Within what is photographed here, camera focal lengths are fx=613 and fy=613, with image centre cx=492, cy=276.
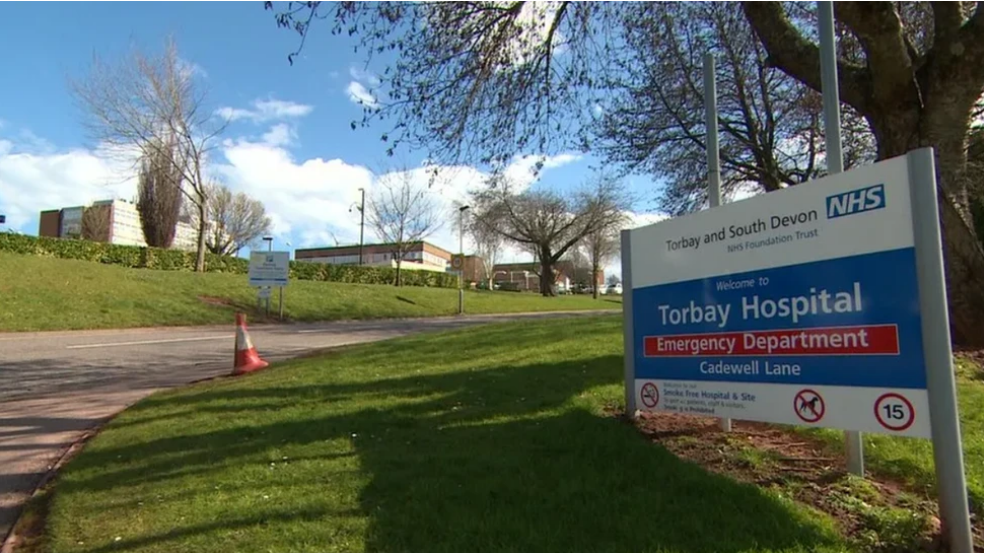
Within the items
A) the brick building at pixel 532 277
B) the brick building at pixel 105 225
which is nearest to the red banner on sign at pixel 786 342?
the brick building at pixel 105 225

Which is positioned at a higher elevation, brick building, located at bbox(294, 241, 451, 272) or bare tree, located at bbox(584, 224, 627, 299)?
brick building, located at bbox(294, 241, 451, 272)

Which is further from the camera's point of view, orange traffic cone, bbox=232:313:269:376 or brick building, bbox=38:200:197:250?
brick building, bbox=38:200:197:250

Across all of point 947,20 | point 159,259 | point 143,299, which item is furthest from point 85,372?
point 159,259

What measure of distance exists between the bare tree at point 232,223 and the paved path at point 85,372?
44.3 m

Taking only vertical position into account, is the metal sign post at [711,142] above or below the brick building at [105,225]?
below

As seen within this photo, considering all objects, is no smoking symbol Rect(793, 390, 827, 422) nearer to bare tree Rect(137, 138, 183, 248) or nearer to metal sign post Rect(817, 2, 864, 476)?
metal sign post Rect(817, 2, 864, 476)

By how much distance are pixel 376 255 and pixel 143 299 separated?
61456mm

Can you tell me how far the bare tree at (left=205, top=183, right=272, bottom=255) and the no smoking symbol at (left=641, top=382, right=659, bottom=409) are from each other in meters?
58.4

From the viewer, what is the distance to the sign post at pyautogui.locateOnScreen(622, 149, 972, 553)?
9.75 feet

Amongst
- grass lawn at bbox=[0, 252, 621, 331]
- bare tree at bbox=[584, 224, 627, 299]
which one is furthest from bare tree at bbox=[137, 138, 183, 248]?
bare tree at bbox=[584, 224, 627, 299]

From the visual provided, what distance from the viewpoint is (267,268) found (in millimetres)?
21266

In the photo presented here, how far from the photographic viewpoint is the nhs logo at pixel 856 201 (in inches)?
126

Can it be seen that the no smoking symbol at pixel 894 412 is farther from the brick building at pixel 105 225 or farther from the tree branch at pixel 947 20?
the brick building at pixel 105 225

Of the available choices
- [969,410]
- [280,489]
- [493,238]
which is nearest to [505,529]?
[280,489]
